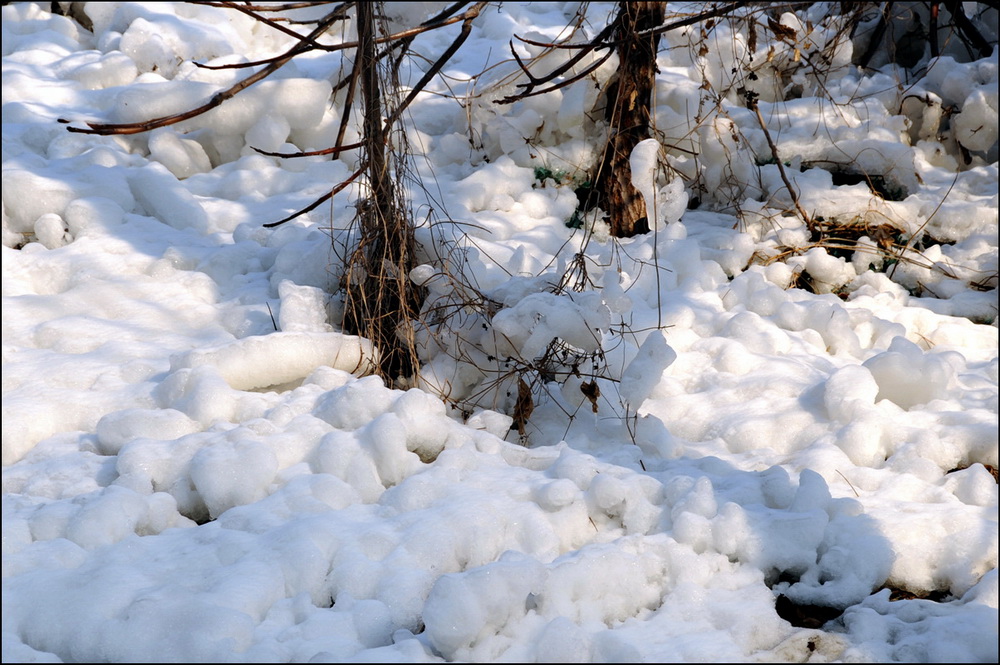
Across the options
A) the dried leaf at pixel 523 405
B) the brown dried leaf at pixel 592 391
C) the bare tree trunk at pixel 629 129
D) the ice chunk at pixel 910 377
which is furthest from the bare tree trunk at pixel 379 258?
the ice chunk at pixel 910 377

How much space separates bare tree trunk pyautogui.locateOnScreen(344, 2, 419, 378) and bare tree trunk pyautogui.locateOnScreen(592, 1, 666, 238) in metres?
1.11

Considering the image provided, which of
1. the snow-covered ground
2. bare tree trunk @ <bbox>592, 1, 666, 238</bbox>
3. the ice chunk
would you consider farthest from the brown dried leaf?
bare tree trunk @ <bbox>592, 1, 666, 238</bbox>

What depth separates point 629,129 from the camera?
3467 millimetres

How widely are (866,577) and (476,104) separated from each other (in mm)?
2738

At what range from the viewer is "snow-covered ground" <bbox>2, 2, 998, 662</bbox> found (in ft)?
5.20

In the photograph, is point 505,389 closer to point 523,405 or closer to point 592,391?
point 523,405

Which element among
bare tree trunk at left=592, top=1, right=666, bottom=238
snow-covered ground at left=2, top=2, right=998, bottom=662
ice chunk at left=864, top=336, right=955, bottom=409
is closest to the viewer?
snow-covered ground at left=2, top=2, right=998, bottom=662

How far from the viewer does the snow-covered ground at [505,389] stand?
159cm

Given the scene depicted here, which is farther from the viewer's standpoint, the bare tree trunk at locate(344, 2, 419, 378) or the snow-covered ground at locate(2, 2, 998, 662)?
the bare tree trunk at locate(344, 2, 419, 378)

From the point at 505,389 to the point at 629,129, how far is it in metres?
1.56

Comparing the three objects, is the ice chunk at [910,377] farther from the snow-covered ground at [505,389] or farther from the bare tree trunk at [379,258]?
the bare tree trunk at [379,258]

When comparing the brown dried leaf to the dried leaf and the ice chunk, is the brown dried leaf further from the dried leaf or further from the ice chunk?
the ice chunk

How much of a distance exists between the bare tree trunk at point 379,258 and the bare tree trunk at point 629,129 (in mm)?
1106

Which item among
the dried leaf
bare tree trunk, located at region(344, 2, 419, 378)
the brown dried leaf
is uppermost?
bare tree trunk, located at region(344, 2, 419, 378)
